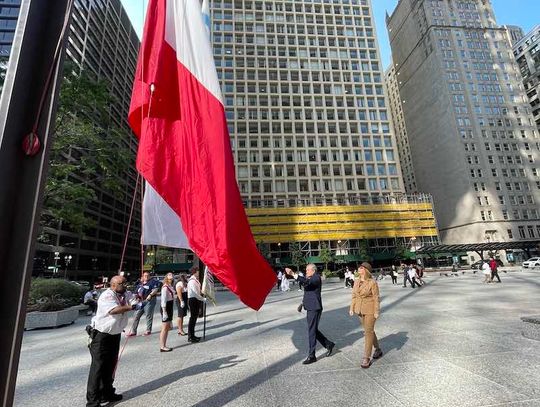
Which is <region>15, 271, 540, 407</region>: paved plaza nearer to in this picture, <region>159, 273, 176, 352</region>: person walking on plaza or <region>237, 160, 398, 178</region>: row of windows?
<region>159, 273, 176, 352</region>: person walking on plaza

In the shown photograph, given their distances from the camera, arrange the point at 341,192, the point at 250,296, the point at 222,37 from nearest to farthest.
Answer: the point at 250,296 → the point at 341,192 → the point at 222,37

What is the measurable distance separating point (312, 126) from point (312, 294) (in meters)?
65.8

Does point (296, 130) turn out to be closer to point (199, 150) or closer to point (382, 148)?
point (382, 148)

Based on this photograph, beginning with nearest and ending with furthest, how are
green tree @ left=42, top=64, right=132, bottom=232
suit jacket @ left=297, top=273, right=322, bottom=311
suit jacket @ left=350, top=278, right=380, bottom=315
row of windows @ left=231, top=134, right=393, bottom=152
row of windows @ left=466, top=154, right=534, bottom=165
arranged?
suit jacket @ left=350, top=278, right=380, bottom=315 → suit jacket @ left=297, top=273, right=322, bottom=311 → green tree @ left=42, top=64, right=132, bottom=232 → row of windows @ left=231, top=134, right=393, bottom=152 → row of windows @ left=466, top=154, right=534, bottom=165

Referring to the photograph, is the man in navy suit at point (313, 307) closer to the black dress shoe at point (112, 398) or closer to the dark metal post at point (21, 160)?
the black dress shoe at point (112, 398)

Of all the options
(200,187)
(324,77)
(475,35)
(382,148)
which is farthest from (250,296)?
(475,35)

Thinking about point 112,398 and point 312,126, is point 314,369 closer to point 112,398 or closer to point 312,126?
point 112,398

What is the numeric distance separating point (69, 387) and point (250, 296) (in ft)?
14.2

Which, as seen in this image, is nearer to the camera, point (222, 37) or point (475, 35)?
point (222, 37)

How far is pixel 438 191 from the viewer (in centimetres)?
8056

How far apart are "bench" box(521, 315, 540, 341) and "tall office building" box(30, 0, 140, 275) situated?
47036 mm

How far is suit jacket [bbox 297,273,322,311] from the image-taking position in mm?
6285

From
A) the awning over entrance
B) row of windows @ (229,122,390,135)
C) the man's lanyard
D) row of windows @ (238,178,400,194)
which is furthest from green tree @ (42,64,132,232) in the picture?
row of windows @ (229,122,390,135)

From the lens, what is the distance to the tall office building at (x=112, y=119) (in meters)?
52.9
